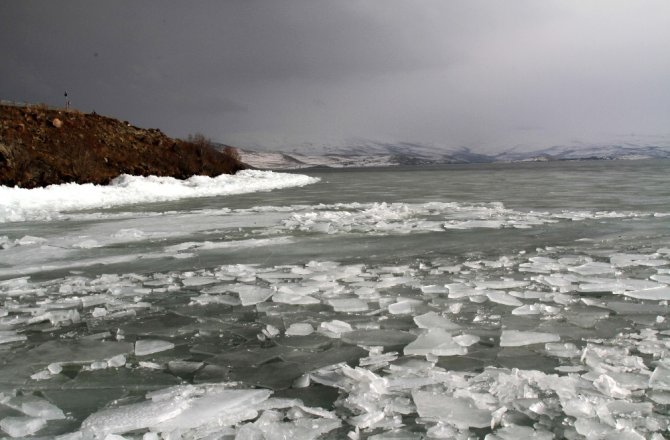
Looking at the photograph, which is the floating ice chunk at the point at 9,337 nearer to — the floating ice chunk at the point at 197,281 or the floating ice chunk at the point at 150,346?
the floating ice chunk at the point at 150,346

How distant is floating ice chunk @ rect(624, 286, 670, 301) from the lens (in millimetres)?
3336

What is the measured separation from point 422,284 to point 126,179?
1677cm

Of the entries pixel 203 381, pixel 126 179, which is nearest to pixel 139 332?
pixel 203 381

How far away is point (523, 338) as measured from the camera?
2582mm

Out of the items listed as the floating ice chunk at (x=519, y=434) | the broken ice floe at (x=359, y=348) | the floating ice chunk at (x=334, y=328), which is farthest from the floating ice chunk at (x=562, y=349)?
the floating ice chunk at (x=334, y=328)

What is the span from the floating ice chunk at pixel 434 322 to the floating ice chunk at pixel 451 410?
875mm

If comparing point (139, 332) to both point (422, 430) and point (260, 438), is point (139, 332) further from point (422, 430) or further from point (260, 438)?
point (422, 430)

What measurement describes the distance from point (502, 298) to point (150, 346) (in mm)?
2353

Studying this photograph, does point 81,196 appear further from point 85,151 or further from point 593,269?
point 593,269

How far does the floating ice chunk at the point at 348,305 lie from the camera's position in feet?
10.6

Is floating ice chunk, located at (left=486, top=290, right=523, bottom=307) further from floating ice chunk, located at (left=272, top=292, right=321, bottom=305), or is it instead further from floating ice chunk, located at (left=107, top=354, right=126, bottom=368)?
floating ice chunk, located at (left=107, top=354, right=126, bottom=368)

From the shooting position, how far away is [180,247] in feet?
19.1

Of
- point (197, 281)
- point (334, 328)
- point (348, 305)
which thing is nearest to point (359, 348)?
point (334, 328)

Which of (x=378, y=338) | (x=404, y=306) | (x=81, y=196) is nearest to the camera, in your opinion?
(x=378, y=338)
